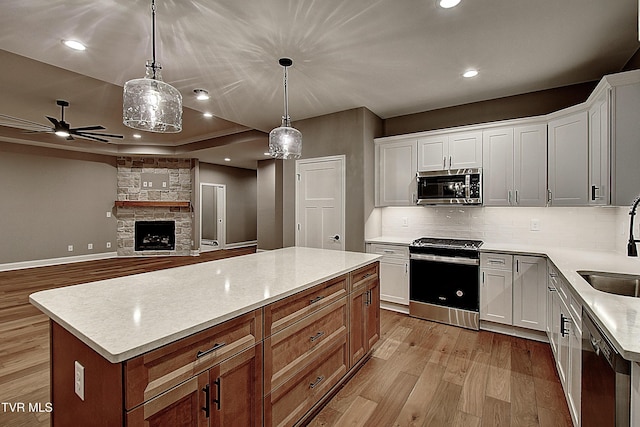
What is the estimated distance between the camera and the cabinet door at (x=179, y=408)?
1.06 metres

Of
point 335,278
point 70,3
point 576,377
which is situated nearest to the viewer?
point 576,377

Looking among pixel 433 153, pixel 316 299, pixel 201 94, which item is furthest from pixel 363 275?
Answer: pixel 201 94

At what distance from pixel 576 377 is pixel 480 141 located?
8.69 feet

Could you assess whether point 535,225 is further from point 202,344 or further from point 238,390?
point 202,344

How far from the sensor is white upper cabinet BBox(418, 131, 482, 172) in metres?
3.70

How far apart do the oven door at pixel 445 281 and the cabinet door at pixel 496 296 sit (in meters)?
0.07

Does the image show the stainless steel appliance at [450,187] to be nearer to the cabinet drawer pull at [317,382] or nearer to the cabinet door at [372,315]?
the cabinet door at [372,315]

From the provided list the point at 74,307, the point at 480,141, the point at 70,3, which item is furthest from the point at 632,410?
the point at 70,3

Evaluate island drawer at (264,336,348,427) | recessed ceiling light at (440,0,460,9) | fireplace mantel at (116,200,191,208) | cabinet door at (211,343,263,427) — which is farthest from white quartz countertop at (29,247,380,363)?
fireplace mantel at (116,200,191,208)

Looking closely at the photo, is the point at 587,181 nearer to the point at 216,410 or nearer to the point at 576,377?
the point at 576,377

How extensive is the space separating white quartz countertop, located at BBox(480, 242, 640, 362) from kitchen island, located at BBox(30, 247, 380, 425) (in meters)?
1.37

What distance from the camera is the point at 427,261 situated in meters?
3.67

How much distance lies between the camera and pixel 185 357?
120 cm

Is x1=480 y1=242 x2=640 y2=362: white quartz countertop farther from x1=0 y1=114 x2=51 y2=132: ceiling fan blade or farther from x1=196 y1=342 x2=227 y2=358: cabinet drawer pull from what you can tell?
x1=0 y1=114 x2=51 y2=132: ceiling fan blade
